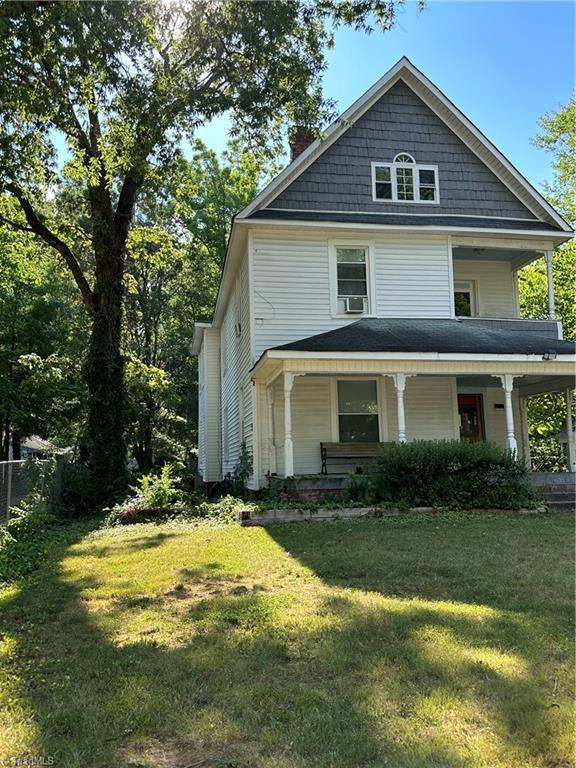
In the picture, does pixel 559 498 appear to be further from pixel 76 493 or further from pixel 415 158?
pixel 76 493

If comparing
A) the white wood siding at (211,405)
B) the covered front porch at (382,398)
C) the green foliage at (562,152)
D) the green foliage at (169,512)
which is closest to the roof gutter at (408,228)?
the covered front porch at (382,398)

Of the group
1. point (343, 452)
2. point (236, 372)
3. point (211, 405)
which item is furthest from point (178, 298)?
point (343, 452)

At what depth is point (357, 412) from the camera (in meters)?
14.0

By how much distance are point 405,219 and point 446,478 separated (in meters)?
6.79

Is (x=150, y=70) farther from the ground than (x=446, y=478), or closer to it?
farther from the ground

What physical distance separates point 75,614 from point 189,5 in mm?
9945

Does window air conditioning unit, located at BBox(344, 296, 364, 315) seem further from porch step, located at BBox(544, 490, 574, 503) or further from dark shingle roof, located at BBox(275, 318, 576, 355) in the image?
porch step, located at BBox(544, 490, 574, 503)

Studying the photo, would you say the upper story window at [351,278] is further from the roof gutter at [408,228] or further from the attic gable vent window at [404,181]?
the attic gable vent window at [404,181]

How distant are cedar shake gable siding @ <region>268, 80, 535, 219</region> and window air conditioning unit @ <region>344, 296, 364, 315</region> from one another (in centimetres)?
229

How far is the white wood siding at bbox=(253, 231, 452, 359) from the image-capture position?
13.7 m

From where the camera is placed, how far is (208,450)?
70.8 ft

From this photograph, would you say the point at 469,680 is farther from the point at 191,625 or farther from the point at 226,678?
the point at 191,625

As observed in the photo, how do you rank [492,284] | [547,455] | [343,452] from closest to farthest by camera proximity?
1. [343,452]
2. [492,284]
3. [547,455]

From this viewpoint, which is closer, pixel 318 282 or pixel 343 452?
pixel 343 452
